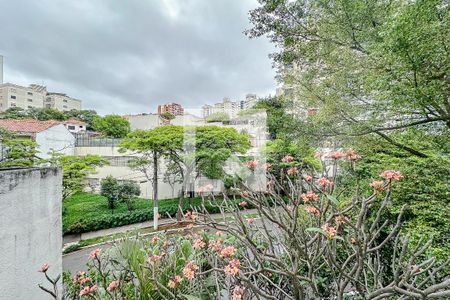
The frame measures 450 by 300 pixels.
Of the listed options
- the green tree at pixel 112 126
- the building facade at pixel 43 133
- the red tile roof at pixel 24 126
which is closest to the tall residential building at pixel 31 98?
the green tree at pixel 112 126

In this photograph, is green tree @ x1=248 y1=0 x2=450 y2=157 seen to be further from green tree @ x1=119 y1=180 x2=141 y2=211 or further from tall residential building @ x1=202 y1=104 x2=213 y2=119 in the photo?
tall residential building @ x1=202 y1=104 x2=213 y2=119

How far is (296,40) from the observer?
5.77 m

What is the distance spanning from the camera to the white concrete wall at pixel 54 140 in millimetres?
15780

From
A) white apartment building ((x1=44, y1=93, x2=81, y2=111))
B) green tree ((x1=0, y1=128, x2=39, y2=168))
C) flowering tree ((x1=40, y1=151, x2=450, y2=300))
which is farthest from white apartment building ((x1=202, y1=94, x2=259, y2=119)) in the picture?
white apartment building ((x1=44, y1=93, x2=81, y2=111))

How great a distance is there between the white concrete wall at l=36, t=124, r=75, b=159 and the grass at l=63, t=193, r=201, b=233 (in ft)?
12.0

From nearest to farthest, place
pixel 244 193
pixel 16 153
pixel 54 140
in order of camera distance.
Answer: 1. pixel 244 193
2. pixel 16 153
3. pixel 54 140

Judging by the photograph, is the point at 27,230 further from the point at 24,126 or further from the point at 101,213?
the point at 24,126

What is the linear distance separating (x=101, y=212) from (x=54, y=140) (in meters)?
7.31

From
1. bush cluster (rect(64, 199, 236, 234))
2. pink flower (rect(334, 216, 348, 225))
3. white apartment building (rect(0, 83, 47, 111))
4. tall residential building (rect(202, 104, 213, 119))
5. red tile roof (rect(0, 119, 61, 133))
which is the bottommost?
bush cluster (rect(64, 199, 236, 234))

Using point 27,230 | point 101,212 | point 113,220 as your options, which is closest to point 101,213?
point 101,212

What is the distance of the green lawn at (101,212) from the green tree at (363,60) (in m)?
7.50

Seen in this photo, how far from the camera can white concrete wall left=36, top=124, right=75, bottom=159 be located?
15780 millimetres

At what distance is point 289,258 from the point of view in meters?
2.09

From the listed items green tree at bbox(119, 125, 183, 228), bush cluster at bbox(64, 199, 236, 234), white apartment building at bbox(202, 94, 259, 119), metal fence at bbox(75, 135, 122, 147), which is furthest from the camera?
white apartment building at bbox(202, 94, 259, 119)
